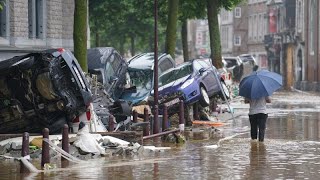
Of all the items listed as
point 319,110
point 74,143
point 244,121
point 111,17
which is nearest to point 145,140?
point 74,143

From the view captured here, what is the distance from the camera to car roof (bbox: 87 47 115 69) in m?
26.9

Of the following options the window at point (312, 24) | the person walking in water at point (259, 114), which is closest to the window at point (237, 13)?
the window at point (312, 24)

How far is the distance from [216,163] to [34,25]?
51.2ft

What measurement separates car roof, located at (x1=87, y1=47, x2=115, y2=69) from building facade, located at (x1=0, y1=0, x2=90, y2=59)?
241 cm

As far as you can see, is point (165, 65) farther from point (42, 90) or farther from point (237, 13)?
point (237, 13)

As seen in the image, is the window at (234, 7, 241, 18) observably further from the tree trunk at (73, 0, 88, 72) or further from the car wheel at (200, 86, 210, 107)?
the tree trunk at (73, 0, 88, 72)

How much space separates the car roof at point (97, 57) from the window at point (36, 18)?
3.74 m

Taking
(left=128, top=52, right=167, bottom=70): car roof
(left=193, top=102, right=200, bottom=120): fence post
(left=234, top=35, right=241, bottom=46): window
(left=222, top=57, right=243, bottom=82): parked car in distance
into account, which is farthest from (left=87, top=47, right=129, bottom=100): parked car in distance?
(left=234, top=35, right=241, bottom=46): window

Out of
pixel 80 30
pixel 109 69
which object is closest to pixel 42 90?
pixel 80 30

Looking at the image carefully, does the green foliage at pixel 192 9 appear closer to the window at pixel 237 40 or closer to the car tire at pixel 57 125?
the car tire at pixel 57 125

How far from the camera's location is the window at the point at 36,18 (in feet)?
102

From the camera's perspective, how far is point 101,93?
23.5 m

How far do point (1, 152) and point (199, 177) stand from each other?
489 centimetres

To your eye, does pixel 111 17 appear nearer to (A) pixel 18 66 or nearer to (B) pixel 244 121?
(B) pixel 244 121
